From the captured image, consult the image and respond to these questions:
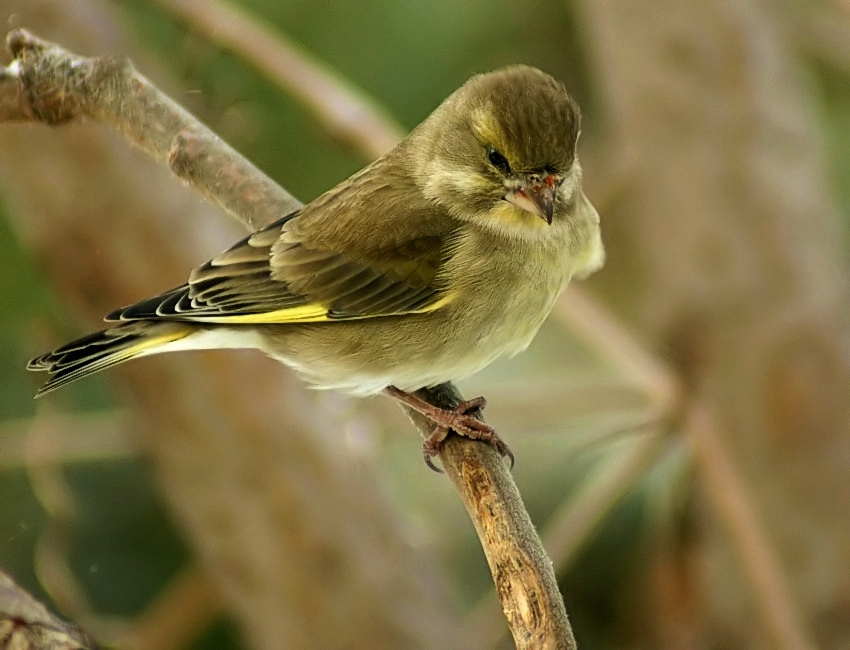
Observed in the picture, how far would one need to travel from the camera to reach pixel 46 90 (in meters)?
2.30

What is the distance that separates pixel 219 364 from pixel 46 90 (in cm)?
116

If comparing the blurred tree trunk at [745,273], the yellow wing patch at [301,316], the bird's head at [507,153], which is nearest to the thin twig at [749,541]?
the blurred tree trunk at [745,273]

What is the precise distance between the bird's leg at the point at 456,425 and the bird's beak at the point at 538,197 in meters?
0.40

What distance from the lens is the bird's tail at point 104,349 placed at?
2250mm

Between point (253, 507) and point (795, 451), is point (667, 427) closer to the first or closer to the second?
point (795, 451)

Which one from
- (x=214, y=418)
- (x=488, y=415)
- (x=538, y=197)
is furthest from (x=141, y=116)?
(x=488, y=415)

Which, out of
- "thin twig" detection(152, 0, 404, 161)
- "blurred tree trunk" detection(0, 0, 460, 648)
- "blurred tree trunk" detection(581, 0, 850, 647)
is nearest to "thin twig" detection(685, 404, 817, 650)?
"blurred tree trunk" detection(581, 0, 850, 647)

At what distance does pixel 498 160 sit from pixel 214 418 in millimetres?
1331

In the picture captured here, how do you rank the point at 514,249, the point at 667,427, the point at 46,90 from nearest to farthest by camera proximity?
the point at 46,90 → the point at 514,249 → the point at 667,427

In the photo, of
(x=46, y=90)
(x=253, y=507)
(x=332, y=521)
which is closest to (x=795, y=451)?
(x=332, y=521)

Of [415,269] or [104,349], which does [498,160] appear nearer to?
[415,269]

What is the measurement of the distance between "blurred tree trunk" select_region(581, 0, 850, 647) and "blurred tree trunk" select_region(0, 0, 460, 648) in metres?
0.92

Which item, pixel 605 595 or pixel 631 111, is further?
pixel 605 595

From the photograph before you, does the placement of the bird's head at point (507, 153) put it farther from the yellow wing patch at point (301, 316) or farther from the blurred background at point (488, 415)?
the blurred background at point (488, 415)
